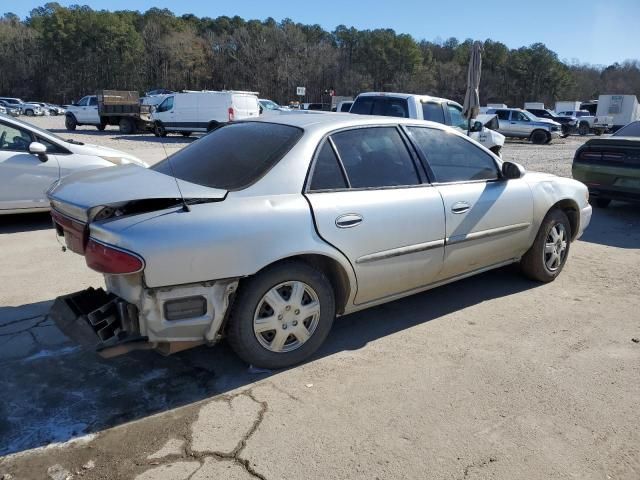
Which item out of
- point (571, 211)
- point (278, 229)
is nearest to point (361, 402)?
point (278, 229)

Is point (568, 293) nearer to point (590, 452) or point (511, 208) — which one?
point (511, 208)

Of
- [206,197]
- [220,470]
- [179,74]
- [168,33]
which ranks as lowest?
[220,470]

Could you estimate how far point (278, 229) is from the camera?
3.03m

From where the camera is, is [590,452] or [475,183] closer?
[590,452]

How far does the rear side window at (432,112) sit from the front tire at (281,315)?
25.9 feet

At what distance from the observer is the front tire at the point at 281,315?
3.03m

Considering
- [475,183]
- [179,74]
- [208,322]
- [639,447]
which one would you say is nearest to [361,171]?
[475,183]

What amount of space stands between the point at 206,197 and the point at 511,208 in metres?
2.71

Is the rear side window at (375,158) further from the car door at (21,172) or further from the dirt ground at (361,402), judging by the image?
the car door at (21,172)

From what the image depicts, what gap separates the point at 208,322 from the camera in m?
2.91

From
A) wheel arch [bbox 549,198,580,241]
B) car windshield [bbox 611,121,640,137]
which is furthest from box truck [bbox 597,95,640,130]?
wheel arch [bbox 549,198,580,241]

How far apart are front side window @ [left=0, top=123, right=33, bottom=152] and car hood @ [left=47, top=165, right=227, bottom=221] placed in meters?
3.84

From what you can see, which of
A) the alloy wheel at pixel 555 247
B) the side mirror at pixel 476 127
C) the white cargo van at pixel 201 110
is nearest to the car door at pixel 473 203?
the alloy wheel at pixel 555 247

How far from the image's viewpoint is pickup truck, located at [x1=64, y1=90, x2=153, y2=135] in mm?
25703
